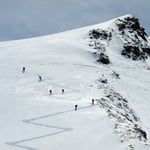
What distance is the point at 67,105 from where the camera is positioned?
24.0 metres

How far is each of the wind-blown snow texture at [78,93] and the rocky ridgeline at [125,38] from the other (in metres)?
0.23

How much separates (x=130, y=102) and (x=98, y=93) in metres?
6.51

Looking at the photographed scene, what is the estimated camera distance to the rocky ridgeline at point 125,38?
56.2m

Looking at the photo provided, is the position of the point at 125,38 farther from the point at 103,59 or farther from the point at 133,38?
the point at 103,59

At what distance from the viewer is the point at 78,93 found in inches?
1138

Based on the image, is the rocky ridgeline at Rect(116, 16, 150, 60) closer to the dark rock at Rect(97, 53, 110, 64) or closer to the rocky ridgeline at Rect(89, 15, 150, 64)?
the rocky ridgeline at Rect(89, 15, 150, 64)

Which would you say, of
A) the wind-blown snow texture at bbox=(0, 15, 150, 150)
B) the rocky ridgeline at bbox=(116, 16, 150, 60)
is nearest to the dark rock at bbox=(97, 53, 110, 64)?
the wind-blown snow texture at bbox=(0, 15, 150, 150)

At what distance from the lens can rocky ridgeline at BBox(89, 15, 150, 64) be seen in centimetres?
5616

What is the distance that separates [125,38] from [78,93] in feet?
127

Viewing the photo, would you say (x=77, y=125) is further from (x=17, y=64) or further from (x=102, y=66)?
(x=102, y=66)

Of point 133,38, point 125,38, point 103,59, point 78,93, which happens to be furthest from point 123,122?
point 133,38

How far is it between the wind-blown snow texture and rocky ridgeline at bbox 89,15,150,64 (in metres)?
0.23

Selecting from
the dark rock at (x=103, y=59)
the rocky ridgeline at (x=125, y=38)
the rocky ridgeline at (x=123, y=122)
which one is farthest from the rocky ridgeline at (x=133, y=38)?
the rocky ridgeline at (x=123, y=122)

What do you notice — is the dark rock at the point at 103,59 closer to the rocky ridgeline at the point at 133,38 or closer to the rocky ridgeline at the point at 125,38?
the rocky ridgeline at the point at 125,38
